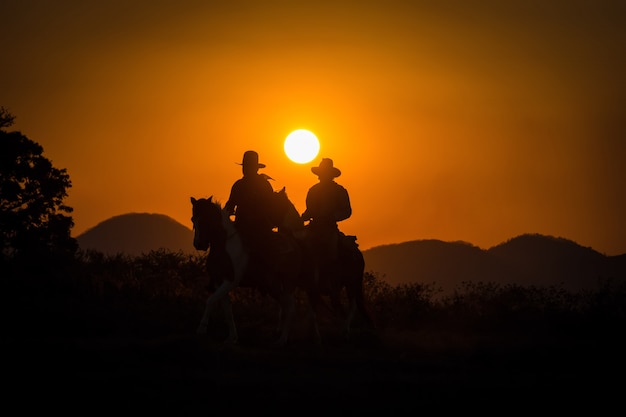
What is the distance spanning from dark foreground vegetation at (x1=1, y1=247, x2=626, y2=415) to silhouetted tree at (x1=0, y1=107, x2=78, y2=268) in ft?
43.4

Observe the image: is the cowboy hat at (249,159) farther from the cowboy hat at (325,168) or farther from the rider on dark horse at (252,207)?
the cowboy hat at (325,168)

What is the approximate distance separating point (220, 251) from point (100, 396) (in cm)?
694

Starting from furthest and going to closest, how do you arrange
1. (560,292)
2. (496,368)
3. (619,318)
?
(560,292) < (619,318) < (496,368)

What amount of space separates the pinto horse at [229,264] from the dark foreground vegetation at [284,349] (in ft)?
2.16

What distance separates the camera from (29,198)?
149 ft

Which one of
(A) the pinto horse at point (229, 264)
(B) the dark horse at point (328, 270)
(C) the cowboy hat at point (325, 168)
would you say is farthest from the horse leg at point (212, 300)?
(C) the cowboy hat at point (325, 168)

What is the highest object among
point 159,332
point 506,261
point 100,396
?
point 506,261

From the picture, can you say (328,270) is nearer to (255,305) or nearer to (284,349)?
(284,349)

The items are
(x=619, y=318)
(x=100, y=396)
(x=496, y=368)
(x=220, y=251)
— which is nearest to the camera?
(x=100, y=396)

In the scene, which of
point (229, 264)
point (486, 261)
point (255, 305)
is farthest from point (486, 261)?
point (229, 264)

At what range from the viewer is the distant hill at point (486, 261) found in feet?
529

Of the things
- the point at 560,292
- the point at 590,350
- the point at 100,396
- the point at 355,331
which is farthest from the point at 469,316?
the point at 100,396

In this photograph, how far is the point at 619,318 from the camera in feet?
77.4

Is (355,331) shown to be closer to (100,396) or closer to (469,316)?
(469,316)
